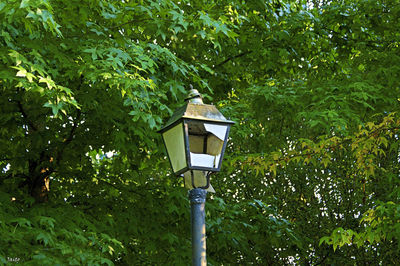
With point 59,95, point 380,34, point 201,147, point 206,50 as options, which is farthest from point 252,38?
point 201,147

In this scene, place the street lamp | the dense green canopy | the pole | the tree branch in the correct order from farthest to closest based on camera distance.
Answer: the tree branch → the dense green canopy → the street lamp → the pole

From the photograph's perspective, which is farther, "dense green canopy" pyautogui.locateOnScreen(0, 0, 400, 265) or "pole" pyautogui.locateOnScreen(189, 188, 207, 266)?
"dense green canopy" pyautogui.locateOnScreen(0, 0, 400, 265)

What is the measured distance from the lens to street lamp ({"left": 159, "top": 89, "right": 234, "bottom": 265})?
3938 mm

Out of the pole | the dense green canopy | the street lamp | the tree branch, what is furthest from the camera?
the tree branch

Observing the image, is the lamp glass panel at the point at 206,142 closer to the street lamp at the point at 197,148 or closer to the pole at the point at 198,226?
the street lamp at the point at 197,148

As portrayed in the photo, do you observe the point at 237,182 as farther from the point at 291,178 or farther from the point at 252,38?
the point at 252,38

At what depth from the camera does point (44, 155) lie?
8.18 meters

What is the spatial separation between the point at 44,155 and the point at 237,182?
4068 millimetres

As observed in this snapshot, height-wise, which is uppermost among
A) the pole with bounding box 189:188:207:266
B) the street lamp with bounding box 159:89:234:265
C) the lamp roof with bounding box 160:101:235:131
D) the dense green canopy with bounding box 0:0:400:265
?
the dense green canopy with bounding box 0:0:400:265

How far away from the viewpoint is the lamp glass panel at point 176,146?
397 centimetres

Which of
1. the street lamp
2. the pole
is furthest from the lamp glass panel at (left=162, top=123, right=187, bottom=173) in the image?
the pole

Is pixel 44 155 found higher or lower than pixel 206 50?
lower

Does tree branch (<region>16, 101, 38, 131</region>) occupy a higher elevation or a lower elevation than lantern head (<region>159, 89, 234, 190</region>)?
higher

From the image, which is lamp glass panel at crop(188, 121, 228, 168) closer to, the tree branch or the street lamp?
the street lamp
